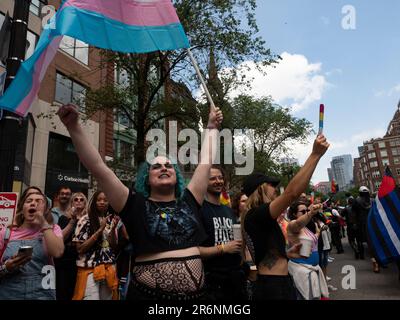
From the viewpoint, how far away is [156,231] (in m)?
2.11

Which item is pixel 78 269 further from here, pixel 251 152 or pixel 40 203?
pixel 251 152

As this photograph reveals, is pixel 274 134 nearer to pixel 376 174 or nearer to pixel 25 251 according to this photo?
pixel 25 251

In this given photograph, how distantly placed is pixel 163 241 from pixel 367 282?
7.18 metres

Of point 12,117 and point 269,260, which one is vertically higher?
point 12,117

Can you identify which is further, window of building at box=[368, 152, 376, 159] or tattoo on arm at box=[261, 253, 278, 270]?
window of building at box=[368, 152, 376, 159]

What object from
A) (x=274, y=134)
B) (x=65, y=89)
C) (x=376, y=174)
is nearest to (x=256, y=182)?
(x=65, y=89)

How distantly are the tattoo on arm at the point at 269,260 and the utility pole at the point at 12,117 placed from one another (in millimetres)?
3025

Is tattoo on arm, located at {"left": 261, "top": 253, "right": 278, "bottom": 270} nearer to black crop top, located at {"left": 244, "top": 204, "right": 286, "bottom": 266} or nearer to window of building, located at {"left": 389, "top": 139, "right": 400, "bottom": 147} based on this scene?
black crop top, located at {"left": 244, "top": 204, "right": 286, "bottom": 266}

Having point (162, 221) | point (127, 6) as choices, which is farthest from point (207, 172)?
point (127, 6)

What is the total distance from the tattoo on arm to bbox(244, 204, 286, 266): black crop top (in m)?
0.02

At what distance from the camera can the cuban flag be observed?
4531mm

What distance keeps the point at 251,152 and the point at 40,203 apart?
26.5 meters

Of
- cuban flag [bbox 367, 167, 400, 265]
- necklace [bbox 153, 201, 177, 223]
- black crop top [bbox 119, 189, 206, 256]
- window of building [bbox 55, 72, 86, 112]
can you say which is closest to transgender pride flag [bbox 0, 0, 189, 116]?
black crop top [bbox 119, 189, 206, 256]

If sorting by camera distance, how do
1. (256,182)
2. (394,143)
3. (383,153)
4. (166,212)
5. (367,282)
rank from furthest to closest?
(383,153) → (394,143) → (367,282) → (256,182) → (166,212)
